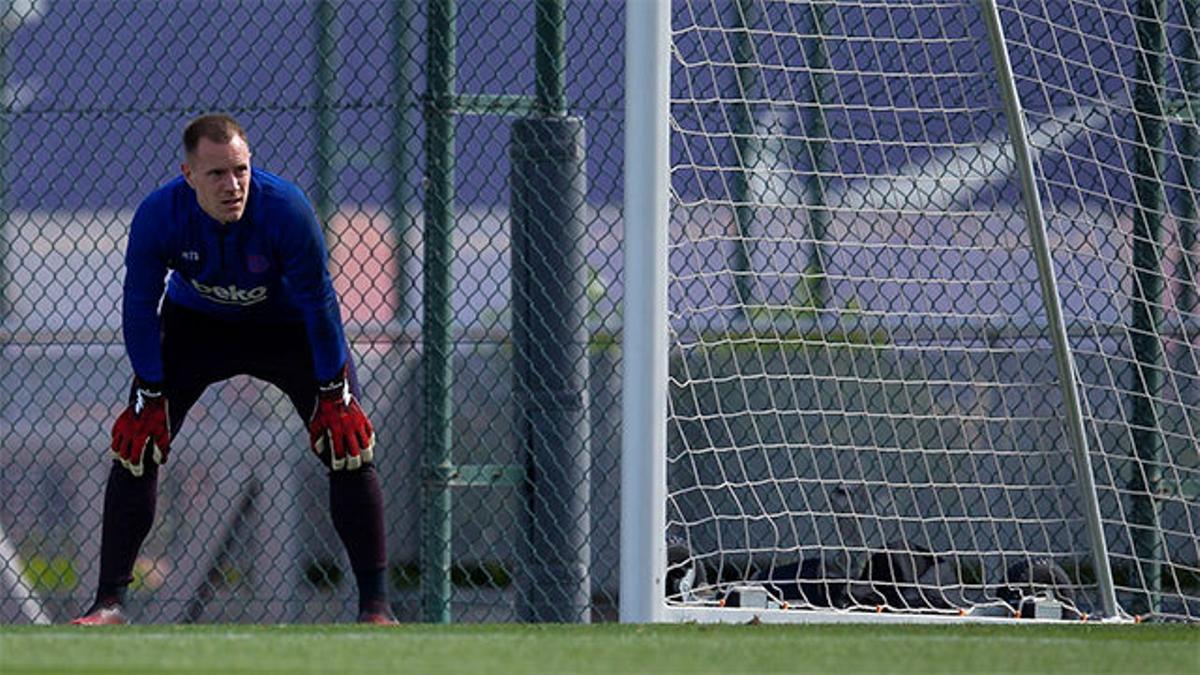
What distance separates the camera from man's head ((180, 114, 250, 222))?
19.6ft

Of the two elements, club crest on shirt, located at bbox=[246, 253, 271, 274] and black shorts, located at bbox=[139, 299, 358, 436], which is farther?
black shorts, located at bbox=[139, 299, 358, 436]

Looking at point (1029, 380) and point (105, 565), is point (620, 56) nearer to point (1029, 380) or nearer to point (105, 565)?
point (1029, 380)

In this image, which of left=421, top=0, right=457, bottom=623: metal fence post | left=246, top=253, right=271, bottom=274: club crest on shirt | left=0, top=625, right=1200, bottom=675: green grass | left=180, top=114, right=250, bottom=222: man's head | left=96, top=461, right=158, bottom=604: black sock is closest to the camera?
left=0, top=625, right=1200, bottom=675: green grass

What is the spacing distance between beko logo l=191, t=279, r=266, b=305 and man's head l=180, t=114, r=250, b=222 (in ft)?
0.72

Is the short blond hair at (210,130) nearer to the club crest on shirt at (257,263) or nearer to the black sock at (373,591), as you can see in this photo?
the club crest on shirt at (257,263)

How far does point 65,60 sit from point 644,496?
12.6 ft

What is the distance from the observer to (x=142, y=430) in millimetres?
6156

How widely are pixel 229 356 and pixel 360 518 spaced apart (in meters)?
0.58

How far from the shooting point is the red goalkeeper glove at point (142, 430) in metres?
6.15

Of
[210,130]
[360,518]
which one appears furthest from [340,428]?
[210,130]

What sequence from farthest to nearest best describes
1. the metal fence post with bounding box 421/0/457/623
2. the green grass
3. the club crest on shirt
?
the metal fence post with bounding box 421/0/457/623 → the club crest on shirt → the green grass

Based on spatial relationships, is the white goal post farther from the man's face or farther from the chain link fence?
the man's face

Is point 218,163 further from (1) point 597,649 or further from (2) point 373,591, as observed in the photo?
(1) point 597,649

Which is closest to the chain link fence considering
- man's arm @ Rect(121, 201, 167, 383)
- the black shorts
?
the black shorts
